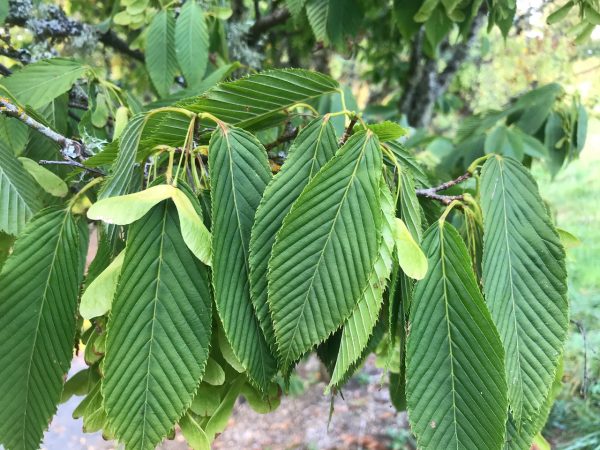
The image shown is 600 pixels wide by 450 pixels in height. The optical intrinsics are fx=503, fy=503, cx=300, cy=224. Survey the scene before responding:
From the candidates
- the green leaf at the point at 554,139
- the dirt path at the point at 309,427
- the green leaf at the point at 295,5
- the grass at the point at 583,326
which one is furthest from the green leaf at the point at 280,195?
the dirt path at the point at 309,427

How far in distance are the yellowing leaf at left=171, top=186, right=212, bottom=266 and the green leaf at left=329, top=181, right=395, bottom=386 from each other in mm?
153

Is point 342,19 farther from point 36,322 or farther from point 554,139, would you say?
point 36,322

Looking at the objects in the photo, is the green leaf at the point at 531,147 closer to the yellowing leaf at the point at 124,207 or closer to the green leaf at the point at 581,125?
the green leaf at the point at 581,125

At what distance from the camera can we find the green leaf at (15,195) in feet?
1.95

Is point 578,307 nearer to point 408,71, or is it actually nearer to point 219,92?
point 408,71

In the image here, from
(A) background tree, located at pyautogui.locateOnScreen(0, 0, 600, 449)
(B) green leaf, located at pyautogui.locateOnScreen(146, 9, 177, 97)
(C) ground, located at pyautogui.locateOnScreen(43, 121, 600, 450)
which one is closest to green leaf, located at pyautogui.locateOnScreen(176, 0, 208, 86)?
(B) green leaf, located at pyautogui.locateOnScreen(146, 9, 177, 97)

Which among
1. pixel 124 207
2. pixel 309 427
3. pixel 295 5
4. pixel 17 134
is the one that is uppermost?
pixel 295 5

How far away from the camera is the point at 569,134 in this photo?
5.23 ft

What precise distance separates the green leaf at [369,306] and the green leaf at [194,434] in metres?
0.18

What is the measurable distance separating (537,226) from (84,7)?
7.28 ft

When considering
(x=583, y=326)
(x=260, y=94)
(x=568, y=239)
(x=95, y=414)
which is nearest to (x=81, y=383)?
(x=95, y=414)

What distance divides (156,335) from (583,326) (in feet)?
3.95

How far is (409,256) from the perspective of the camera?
1.59 feet

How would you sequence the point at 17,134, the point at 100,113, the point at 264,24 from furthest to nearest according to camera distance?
the point at 264,24 < the point at 100,113 < the point at 17,134
